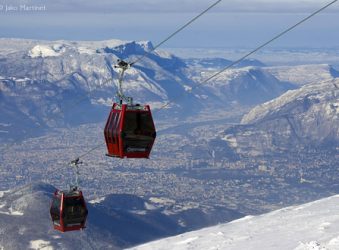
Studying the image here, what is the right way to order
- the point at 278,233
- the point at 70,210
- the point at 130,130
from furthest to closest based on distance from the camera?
the point at 278,233
the point at 70,210
the point at 130,130

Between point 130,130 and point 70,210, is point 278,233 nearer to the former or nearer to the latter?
point 70,210

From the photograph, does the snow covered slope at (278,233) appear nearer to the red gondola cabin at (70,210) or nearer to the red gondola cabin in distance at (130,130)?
the red gondola cabin at (70,210)

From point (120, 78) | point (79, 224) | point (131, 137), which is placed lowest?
point (79, 224)

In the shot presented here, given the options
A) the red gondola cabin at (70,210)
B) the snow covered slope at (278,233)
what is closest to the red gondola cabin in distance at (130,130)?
the red gondola cabin at (70,210)

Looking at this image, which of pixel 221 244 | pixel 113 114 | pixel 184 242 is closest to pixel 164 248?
pixel 184 242

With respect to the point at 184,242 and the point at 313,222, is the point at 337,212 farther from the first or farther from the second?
the point at 184,242

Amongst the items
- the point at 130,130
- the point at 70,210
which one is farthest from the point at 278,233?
the point at 130,130
